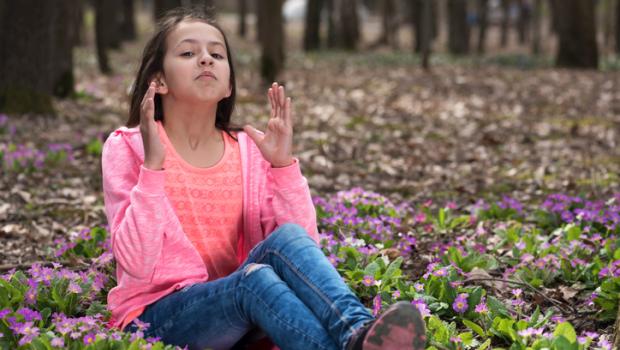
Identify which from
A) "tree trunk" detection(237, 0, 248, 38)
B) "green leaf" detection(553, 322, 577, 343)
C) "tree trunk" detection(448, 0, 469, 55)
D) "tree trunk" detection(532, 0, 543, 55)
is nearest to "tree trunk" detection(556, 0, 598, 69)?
"tree trunk" detection(448, 0, 469, 55)

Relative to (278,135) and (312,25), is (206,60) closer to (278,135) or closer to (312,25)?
(278,135)

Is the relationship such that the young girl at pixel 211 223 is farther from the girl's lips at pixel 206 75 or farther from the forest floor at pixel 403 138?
the forest floor at pixel 403 138

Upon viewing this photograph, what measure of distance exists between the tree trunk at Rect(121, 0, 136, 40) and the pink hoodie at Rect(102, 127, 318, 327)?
26.8m

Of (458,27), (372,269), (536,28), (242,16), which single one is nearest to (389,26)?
(458,27)

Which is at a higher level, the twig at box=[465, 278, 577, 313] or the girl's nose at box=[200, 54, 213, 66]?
the girl's nose at box=[200, 54, 213, 66]

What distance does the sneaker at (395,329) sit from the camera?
2568mm

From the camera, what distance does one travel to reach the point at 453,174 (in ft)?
23.3

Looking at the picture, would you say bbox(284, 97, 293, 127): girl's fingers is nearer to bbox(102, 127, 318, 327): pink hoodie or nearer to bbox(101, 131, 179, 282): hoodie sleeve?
bbox(102, 127, 318, 327): pink hoodie

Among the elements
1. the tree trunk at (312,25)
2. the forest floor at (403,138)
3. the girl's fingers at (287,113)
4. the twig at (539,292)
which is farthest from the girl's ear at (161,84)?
the tree trunk at (312,25)

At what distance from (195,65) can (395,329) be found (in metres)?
1.40

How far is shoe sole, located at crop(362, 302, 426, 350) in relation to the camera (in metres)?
2.57

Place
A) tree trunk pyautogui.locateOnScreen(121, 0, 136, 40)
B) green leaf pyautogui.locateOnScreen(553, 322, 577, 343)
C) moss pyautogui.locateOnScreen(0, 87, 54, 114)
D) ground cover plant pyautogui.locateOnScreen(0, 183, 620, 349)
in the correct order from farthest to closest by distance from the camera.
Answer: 1. tree trunk pyautogui.locateOnScreen(121, 0, 136, 40)
2. moss pyautogui.locateOnScreen(0, 87, 54, 114)
3. ground cover plant pyautogui.locateOnScreen(0, 183, 620, 349)
4. green leaf pyautogui.locateOnScreen(553, 322, 577, 343)

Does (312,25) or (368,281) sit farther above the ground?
(368,281)

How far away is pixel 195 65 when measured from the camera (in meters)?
3.27
